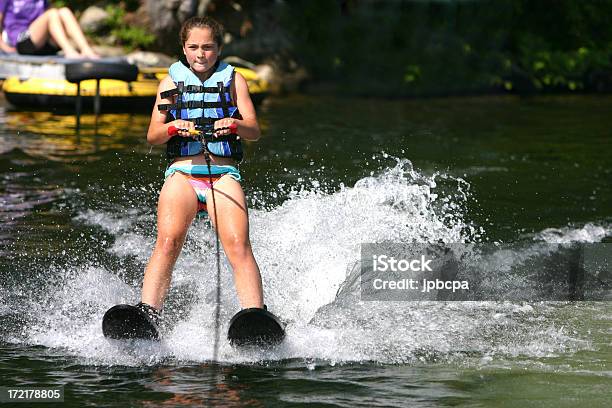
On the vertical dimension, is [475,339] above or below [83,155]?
below

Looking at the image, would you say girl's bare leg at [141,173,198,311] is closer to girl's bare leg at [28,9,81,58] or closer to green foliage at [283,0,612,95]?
girl's bare leg at [28,9,81,58]

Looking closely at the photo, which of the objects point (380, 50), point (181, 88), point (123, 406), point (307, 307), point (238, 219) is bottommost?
point (123, 406)

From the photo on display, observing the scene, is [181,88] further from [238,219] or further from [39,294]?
[39,294]

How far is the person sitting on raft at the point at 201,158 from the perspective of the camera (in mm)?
5836

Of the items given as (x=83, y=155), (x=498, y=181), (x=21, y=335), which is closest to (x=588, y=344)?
(x=21, y=335)

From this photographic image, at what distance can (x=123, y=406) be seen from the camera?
5.18 metres

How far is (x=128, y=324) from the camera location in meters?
5.62

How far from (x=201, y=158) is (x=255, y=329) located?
3.15 feet

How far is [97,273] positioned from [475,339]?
8.12 ft

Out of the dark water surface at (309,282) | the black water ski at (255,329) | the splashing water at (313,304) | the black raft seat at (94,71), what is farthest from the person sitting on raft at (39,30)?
the black water ski at (255,329)

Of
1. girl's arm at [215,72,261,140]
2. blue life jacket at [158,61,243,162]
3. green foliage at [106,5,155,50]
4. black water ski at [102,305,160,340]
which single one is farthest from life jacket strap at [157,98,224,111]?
green foliage at [106,5,155,50]

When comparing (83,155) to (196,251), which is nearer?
(196,251)

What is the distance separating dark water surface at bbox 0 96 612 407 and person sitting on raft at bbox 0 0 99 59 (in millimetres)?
2296

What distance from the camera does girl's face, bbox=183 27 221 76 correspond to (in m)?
5.87
